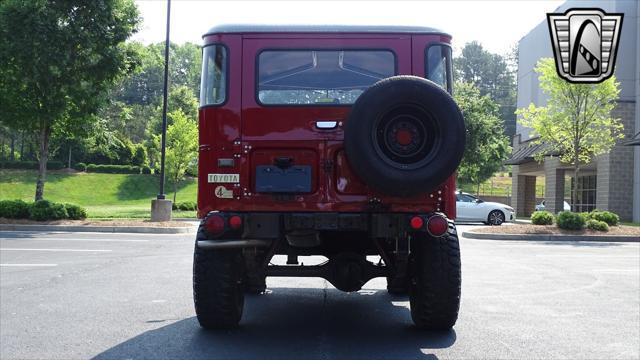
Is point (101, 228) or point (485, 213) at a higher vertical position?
point (485, 213)

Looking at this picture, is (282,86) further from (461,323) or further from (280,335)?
(461,323)

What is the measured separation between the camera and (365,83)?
5.86 metres

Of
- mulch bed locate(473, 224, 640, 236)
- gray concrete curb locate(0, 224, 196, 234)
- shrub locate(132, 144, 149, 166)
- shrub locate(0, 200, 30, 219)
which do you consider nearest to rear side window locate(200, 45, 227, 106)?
gray concrete curb locate(0, 224, 196, 234)

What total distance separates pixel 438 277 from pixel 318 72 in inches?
83.7

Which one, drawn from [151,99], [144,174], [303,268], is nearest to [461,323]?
[303,268]

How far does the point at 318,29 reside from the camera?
230 inches

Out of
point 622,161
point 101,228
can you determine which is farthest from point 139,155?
point 622,161

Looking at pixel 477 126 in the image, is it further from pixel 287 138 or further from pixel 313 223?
pixel 313 223

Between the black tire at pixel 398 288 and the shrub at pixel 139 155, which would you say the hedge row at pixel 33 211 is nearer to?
the black tire at pixel 398 288

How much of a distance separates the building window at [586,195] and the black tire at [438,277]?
30220 mm

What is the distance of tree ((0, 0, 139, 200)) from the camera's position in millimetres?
20938

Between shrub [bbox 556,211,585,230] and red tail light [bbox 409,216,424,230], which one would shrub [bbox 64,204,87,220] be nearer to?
shrub [bbox 556,211,585,230]

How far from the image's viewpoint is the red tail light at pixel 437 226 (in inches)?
207

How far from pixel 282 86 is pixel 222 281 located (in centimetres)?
182
